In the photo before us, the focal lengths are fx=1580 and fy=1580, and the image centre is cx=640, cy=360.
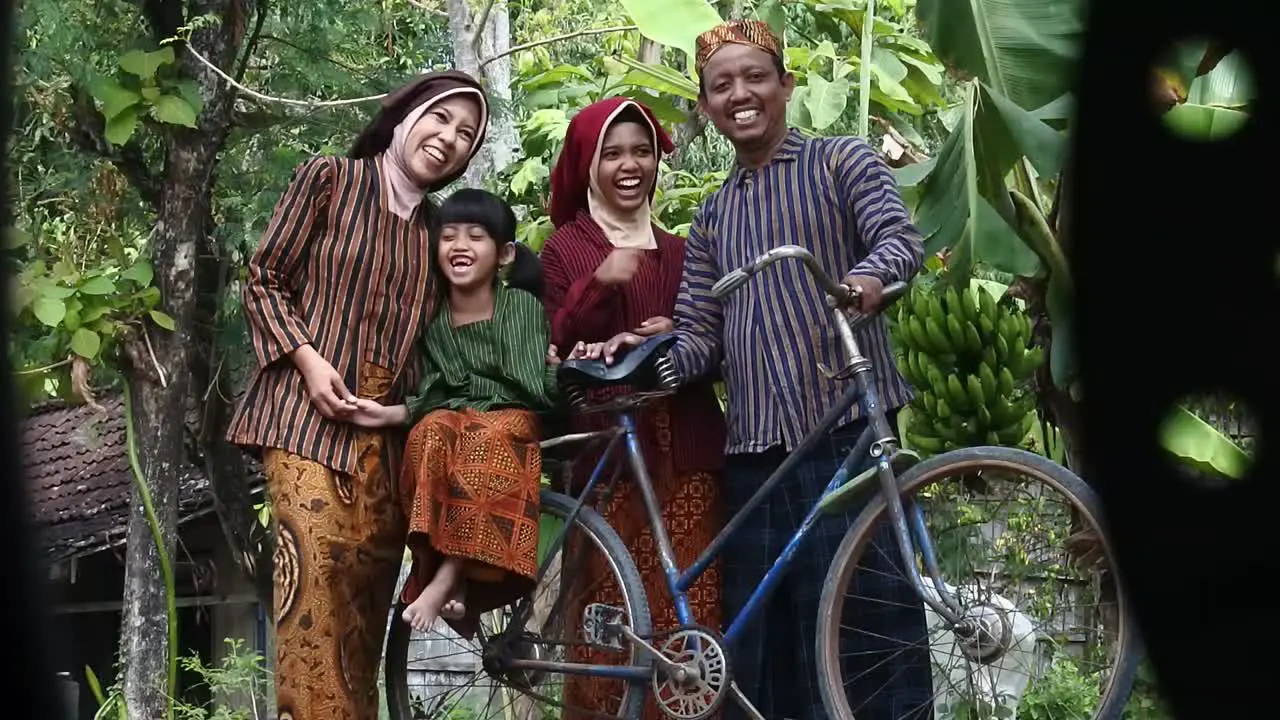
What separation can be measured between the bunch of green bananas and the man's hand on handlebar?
1259 millimetres

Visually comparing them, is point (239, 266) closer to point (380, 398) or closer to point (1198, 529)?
point (380, 398)

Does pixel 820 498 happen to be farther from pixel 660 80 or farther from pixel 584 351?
pixel 660 80

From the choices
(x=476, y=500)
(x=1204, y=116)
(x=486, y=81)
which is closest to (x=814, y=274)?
(x=476, y=500)

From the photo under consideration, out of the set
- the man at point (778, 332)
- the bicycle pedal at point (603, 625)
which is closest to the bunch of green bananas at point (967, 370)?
the man at point (778, 332)

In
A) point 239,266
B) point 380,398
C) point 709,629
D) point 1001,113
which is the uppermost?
point 239,266

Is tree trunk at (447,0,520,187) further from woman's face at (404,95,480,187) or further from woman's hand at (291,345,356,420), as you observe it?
woman's hand at (291,345,356,420)

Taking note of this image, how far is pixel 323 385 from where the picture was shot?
330 cm

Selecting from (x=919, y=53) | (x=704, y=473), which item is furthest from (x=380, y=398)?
(x=919, y=53)

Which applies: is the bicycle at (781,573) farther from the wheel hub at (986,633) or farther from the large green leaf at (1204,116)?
the large green leaf at (1204,116)

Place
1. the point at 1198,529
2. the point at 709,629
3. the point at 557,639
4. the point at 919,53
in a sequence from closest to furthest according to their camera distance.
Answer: the point at 1198,529, the point at 709,629, the point at 557,639, the point at 919,53

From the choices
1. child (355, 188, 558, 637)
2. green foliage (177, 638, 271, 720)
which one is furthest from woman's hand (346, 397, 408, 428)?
green foliage (177, 638, 271, 720)

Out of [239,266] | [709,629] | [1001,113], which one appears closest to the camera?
[709,629]

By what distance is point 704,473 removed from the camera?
11.9 ft

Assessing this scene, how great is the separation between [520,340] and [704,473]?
1.78ft
